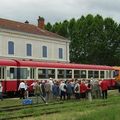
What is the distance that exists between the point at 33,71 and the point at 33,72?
9 centimetres

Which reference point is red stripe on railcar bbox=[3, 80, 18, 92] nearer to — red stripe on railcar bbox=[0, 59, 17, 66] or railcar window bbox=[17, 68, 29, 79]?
railcar window bbox=[17, 68, 29, 79]

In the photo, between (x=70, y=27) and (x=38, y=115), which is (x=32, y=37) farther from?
(x=38, y=115)

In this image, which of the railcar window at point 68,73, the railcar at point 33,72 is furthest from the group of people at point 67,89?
the railcar window at point 68,73

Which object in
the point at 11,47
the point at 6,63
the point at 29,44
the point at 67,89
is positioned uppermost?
the point at 29,44

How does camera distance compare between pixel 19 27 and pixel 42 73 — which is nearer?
pixel 42 73

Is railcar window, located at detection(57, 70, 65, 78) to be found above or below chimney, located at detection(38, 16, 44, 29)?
below

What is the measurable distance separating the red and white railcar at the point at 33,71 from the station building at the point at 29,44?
12.8 metres

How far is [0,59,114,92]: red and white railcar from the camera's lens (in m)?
40.8

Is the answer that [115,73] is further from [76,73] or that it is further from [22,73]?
[22,73]

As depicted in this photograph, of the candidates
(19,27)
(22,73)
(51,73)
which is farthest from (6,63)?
(19,27)

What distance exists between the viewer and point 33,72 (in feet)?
144

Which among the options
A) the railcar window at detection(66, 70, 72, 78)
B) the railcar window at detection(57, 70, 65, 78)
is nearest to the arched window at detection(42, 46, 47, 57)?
the railcar window at detection(66, 70, 72, 78)

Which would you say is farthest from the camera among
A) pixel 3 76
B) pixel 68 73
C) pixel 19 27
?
pixel 19 27

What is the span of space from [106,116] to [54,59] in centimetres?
4920
